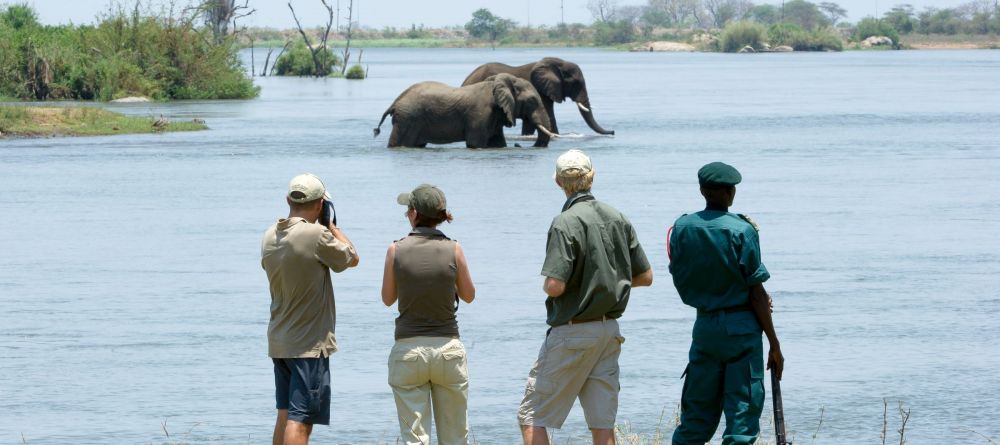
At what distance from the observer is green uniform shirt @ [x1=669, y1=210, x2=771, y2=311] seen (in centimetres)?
732

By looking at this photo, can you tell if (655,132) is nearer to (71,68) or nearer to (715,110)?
(715,110)

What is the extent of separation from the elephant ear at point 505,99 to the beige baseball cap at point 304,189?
2527 cm

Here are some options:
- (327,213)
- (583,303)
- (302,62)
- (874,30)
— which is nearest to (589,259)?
(583,303)

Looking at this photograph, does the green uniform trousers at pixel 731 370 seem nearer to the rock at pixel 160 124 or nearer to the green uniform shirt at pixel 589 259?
the green uniform shirt at pixel 589 259

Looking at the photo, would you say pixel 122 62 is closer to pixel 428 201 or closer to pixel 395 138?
pixel 395 138

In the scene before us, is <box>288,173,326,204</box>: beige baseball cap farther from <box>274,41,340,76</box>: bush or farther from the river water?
<box>274,41,340,76</box>: bush

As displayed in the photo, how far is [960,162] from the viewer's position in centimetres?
2898

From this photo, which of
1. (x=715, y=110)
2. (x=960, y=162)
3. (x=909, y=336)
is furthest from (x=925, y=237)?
(x=715, y=110)

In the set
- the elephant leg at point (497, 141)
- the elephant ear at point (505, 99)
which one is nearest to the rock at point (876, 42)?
the elephant leg at point (497, 141)

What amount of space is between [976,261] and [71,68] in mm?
42225

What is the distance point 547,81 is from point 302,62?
6126cm

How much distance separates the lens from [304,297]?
754 centimetres

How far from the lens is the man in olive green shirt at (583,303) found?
7.41 metres

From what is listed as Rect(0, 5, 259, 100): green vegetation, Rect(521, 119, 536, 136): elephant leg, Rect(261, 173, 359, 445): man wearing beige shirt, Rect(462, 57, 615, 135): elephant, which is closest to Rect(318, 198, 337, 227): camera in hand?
Rect(261, 173, 359, 445): man wearing beige shirt
